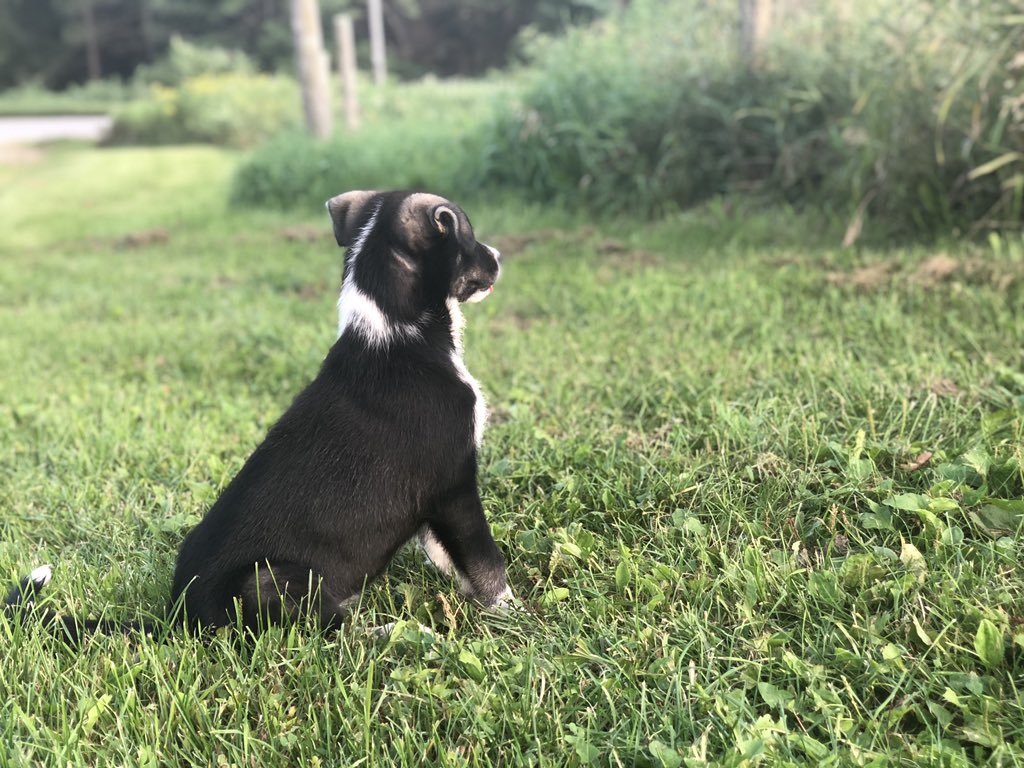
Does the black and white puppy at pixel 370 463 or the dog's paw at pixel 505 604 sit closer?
the black and white puppy at pixel 370 463

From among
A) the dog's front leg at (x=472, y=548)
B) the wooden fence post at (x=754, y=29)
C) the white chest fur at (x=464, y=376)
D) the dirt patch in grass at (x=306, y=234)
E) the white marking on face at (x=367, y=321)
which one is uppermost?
the wooden fence post at (x=754, y=29)

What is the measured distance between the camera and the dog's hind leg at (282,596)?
2.05m

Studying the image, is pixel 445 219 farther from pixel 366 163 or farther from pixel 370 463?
pixel 366 163

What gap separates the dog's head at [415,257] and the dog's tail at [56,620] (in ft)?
3.76

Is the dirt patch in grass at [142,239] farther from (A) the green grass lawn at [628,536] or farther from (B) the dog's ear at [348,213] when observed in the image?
(B) the dog's ear at [348,213]

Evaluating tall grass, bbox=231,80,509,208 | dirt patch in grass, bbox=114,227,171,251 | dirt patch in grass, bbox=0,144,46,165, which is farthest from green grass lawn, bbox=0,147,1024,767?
dirt patch in grass, bbox=0,144,46,165

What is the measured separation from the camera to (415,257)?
2354mm

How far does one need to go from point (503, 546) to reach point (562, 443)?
0.65 m

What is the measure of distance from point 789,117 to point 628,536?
5452mm

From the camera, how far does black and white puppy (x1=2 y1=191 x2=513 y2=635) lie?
2.10m

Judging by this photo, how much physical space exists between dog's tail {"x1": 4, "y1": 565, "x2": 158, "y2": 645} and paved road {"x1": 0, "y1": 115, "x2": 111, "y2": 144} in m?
21.9

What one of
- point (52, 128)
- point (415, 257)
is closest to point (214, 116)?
point (52, 128)

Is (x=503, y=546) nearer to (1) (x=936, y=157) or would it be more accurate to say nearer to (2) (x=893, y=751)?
(2) (x=893, y=751)

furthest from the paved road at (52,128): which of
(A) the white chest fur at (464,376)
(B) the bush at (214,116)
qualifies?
(A) the white chest fur at (464,376)
